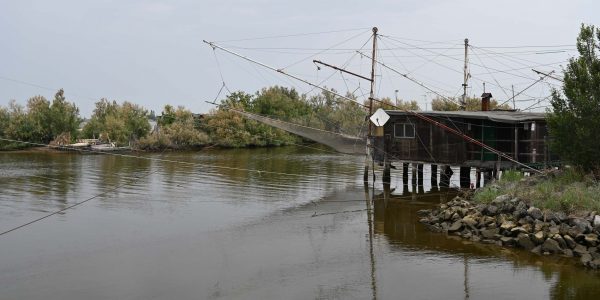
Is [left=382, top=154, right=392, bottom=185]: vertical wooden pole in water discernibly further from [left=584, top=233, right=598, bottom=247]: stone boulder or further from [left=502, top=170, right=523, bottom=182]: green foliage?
[left=584, top=233, right=598, bottom=247]: stone boulder

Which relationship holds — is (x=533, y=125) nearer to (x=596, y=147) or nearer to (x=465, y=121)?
(x=465, y=121)

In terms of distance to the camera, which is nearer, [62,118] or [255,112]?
[62,118]

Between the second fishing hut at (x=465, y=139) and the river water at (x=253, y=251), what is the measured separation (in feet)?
6.43

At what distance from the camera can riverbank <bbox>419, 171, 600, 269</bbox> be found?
14344mm

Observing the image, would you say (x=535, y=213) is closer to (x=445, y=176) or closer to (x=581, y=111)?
(x=581, y=111)

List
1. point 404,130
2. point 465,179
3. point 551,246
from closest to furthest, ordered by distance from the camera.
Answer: point 551,246 < point 404,130 < point 465,179

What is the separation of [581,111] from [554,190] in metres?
2.97

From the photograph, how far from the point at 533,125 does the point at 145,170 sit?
2655 cm

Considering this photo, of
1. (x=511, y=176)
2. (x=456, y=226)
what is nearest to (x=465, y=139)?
(x=511, y=176)

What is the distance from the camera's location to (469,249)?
15414 mm

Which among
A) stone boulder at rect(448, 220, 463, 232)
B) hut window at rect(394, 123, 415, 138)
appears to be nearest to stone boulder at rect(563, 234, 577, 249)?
stone boulder at rect(448, 220, 463, 232)

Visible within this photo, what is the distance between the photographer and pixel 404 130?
1041 inches

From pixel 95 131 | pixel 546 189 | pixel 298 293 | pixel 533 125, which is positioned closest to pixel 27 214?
pixel 298 293

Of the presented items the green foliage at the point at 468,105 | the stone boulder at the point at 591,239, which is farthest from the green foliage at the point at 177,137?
the stone boulder at the point at 591,239
